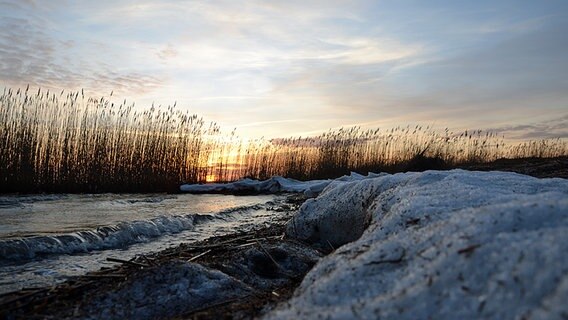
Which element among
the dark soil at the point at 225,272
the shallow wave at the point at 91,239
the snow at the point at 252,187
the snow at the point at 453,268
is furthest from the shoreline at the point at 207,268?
the snow at the point at 252,187

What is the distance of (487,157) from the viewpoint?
61.6 ft

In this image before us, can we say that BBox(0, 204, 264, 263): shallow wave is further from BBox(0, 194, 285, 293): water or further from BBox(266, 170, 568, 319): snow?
BBox(266, 170, 568, 319): snow

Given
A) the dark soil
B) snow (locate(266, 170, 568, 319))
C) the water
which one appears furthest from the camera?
the water

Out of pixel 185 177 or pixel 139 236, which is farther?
pixel 185 177

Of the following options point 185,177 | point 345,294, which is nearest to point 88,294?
point 345,294

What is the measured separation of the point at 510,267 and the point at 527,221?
0.28 metres

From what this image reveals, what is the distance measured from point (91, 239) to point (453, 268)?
389 cm

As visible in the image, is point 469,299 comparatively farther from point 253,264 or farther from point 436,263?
point 253,264

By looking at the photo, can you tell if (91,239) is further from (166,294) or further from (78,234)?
(166,294)

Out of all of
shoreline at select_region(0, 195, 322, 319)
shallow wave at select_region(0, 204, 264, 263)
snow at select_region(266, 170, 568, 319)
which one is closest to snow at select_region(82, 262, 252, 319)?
shoreline at select_region(0, 195, 322, 319)

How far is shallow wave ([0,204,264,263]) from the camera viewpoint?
11.7 ft

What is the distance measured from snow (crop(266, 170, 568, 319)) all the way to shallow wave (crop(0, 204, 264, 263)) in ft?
10.0

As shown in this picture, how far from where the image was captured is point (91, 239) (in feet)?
13.7

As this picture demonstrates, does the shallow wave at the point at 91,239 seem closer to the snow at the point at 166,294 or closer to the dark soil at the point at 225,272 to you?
the dark soil at the point at 225,272
